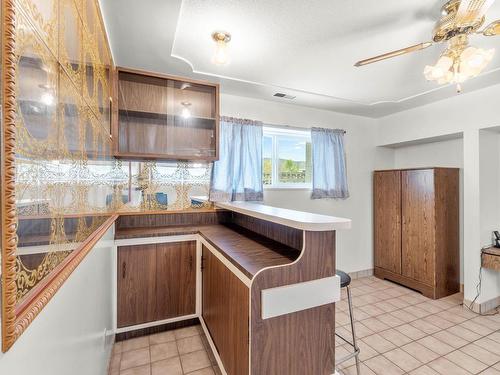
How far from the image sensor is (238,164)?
2.99 m

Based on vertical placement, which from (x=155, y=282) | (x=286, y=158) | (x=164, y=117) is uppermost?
(x=164, y=117)

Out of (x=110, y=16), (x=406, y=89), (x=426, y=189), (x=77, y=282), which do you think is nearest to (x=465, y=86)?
(x=406, y=89)

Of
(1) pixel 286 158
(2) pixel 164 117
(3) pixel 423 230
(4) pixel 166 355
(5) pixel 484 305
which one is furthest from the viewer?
(1) pixel 286 158

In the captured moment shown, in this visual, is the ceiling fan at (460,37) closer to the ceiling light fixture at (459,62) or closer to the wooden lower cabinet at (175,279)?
the ceiling light fixture at (459,62)

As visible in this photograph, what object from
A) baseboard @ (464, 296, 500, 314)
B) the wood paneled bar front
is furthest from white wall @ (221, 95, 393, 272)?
the wood paneled bar front

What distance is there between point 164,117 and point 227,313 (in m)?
1.92

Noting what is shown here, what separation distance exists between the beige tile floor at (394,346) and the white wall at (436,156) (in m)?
1.10

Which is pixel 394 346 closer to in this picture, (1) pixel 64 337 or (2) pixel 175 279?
(2) pixel 175 279

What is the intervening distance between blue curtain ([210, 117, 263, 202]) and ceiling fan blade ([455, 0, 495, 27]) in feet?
6.62

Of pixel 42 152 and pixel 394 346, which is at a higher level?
pixel 42 152

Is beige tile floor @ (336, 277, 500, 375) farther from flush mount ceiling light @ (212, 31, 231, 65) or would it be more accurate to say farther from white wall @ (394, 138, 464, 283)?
flush mount ceiling light @ (212, 31, 231, 65)

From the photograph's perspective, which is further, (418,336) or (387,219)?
(387,219)

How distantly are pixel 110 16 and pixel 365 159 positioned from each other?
3658 mm

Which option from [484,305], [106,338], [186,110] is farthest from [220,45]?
[484,305]
